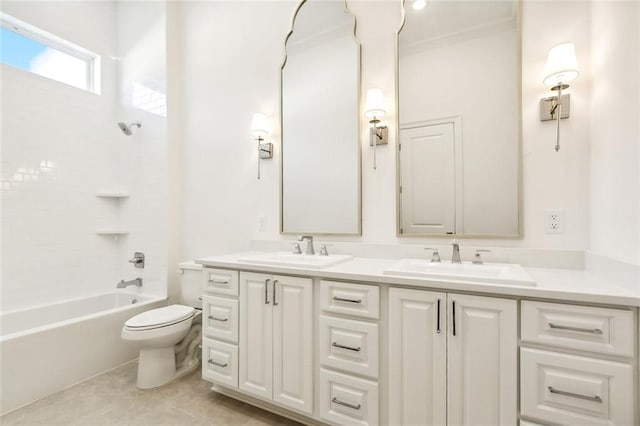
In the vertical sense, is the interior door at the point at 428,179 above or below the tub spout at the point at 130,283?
above

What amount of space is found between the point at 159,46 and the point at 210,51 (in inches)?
21.3

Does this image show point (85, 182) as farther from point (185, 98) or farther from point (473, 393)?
point (473, 393)

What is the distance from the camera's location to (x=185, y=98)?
9.10 ft

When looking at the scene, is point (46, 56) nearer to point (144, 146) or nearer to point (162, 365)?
point (144, 146)

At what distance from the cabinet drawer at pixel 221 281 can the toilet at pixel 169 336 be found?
1.49 ft

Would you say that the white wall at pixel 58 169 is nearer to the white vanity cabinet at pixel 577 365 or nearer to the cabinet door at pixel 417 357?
the cabinet door at pixel 417 357

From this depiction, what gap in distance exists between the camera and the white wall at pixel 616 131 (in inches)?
44.0

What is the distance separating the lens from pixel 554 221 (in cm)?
151

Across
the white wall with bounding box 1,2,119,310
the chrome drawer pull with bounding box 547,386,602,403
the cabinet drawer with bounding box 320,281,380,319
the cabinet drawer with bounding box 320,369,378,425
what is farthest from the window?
the chrome drawer pull with bounding box 547,386,602,403

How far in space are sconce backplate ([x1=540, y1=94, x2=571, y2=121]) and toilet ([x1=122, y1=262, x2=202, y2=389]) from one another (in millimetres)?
2441

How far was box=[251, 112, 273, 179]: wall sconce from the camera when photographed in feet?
7.35

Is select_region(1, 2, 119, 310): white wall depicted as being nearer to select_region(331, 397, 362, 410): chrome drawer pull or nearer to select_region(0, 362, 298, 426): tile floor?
select_region(0, 362, 298, 426): tile floor

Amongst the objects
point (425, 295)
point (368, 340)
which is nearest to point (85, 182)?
point (368, 340)

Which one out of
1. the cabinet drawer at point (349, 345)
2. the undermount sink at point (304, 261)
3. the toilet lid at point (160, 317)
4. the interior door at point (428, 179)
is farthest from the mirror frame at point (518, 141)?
the toilet lid at point (160, 317)
